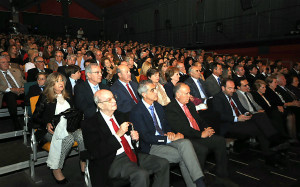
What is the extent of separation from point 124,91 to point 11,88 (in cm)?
206

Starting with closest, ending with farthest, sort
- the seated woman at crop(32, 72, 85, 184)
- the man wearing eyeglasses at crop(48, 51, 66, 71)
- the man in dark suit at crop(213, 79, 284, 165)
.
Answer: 1. the seated woman at crop(32, 72, 85, 184)
2. the man in dark suit at crop(213, 79, 284, 165)
3. the man wearing eyeglasses at crop(48, 51, 66, 71)

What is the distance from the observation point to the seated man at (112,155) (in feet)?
6.56

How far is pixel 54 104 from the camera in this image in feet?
8.88

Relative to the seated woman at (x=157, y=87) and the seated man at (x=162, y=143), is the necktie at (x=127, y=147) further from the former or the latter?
the seated woman at (x=157, y=87)

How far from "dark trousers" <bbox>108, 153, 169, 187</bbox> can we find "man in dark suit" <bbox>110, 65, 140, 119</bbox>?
105 centimetres

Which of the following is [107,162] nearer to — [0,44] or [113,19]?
[0,44]

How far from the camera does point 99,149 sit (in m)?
2.01

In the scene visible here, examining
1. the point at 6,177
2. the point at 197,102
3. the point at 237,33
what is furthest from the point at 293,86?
the point at 237,33

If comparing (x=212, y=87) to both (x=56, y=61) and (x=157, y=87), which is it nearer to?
(x=157, y=87)

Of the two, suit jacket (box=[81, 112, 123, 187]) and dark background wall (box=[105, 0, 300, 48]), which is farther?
dark background wall (box=[105, 0, 300, 48])

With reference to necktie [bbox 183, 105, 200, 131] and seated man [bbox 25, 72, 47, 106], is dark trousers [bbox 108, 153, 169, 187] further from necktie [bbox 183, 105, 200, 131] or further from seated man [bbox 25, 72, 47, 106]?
seated man [bbox 25, 72, 47, 106]

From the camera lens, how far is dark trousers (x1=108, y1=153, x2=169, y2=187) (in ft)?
6.43

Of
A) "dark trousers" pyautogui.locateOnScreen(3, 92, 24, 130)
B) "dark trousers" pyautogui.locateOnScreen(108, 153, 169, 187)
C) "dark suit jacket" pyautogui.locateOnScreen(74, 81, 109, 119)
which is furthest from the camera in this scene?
"dark trousers" pyautogui.locateOnScreen(3, 92, 24, 130)

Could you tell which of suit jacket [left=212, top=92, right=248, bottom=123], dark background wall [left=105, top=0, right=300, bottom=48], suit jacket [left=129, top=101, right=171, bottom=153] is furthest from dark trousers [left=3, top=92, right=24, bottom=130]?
dark background wall [left=105, top=0, right=300, bottom=48]
